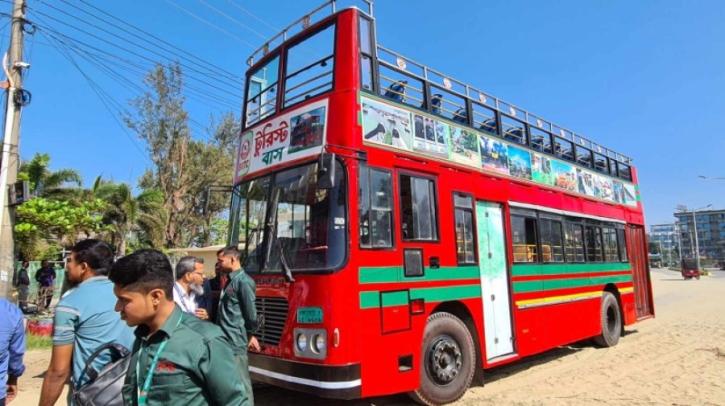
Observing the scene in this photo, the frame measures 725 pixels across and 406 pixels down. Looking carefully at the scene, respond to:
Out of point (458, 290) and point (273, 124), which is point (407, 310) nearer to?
point (458, 290)

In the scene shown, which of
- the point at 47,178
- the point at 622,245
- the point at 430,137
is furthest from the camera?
the point at 47,178

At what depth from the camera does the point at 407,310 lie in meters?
5.24

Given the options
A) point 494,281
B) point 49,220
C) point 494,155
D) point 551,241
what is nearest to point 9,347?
point 494,281

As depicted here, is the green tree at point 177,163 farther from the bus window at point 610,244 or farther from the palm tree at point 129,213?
the bus window at point 610,244

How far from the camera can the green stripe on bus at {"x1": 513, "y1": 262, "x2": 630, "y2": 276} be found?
7.33 metres

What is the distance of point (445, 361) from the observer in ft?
18.5

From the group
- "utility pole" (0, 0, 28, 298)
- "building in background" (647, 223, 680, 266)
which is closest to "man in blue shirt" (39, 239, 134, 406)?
"utility pole" (0, 0, 28, 298)

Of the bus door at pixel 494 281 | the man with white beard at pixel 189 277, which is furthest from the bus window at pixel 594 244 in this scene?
the man with white beard at pixel 189 277

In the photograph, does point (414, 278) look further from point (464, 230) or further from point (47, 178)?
point (47, 178)

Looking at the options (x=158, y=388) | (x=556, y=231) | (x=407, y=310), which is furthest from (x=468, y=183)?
(x=158, y=388)

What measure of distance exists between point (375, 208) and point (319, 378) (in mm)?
1920

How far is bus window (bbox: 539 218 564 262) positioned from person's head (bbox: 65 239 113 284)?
687cm

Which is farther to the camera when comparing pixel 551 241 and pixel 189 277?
pixel 551 241

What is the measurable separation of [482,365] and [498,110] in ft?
14.0
